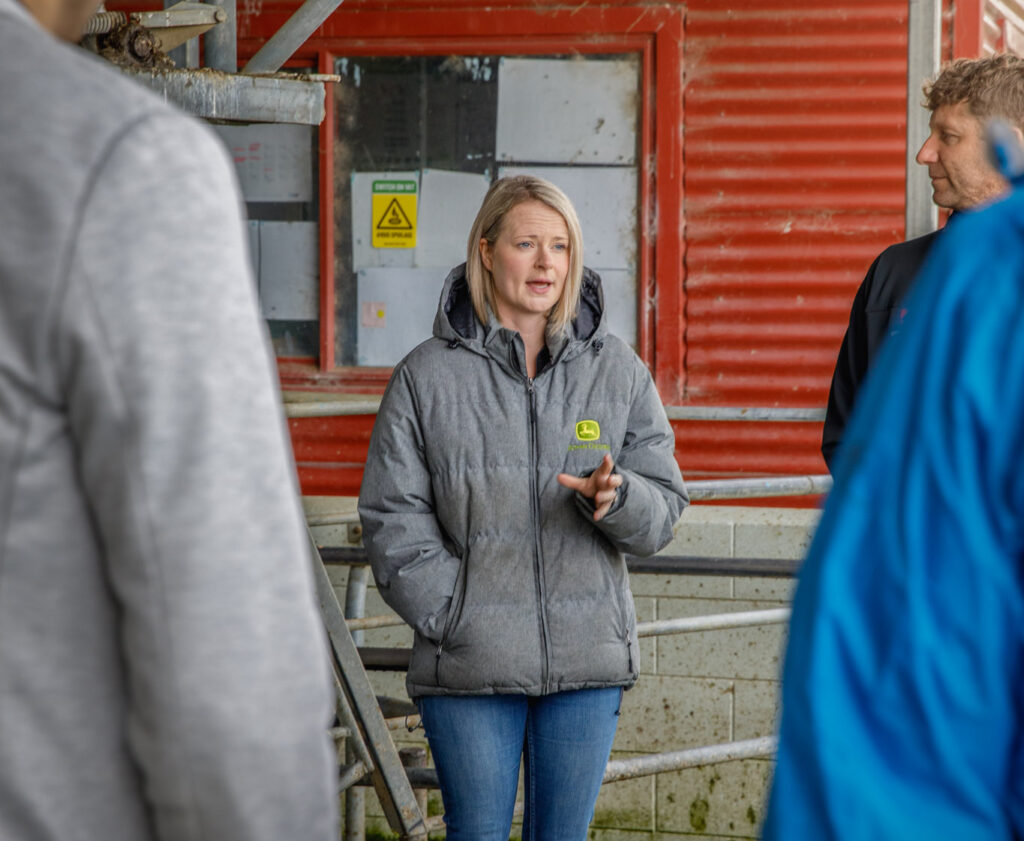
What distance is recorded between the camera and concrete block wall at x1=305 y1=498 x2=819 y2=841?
4.76 metres

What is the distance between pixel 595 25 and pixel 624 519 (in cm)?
309

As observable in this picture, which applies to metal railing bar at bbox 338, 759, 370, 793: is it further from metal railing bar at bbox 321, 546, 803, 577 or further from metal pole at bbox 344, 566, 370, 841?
metal railing bar at bbox 321, 546, 803, 577

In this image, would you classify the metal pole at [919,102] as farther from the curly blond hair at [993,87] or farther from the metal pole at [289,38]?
the metal pole at [289,38]

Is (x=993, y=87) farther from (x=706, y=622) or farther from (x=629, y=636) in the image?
(x=706, y=622)

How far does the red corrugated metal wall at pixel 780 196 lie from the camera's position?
491 cm

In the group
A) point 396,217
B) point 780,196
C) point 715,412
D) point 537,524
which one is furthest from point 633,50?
point 537,524

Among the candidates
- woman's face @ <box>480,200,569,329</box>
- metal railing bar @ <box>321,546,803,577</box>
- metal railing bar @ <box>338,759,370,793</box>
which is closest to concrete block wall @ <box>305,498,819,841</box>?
metal railing bar @ <box>321,546,803,577</box>

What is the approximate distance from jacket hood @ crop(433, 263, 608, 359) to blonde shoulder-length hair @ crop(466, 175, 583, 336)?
0.03 m

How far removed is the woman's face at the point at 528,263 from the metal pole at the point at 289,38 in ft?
2.50

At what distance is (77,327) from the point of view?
873 mm

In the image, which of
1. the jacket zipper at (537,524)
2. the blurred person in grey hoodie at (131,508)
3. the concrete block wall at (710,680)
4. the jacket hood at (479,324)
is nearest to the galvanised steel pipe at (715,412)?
the concrete block wall at (710,680)

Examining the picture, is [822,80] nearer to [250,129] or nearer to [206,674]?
[250,129]

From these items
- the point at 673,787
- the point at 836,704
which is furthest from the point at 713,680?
the point at 836,704

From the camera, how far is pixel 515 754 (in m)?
2.48
